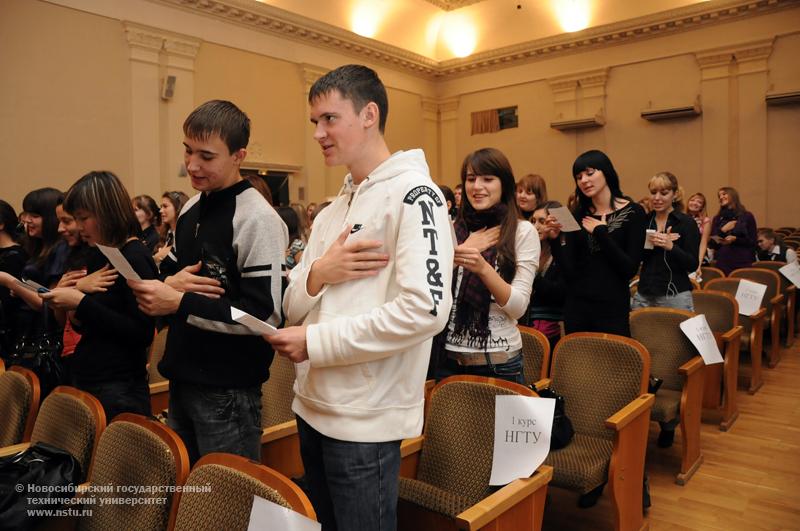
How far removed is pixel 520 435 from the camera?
68.6 inches

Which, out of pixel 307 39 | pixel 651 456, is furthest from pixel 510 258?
pixel 307 39

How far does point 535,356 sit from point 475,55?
39.3 ft

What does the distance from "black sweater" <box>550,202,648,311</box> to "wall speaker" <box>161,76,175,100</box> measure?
827cm

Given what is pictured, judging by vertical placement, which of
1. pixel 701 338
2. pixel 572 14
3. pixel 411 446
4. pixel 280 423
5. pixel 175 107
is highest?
pixel 572 14

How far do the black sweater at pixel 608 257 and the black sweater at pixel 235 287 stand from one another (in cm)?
173

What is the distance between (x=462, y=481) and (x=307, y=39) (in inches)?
429

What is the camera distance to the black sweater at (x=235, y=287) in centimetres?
165

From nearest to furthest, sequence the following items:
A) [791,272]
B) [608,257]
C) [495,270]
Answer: [495,270]
[608,257]
[791,272]

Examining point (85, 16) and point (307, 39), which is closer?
point (85, 16)

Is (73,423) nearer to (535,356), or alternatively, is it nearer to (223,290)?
(223,290)

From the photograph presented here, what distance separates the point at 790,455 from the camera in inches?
136

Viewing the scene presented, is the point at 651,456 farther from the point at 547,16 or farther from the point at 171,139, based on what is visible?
the point at 547,16

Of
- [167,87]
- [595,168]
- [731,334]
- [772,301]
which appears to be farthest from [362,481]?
[167,87]

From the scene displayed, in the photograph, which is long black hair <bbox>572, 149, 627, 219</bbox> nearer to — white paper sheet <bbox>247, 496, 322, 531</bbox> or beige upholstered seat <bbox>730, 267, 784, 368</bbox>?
white paper sheet <bbox>247, 496, 322, 531</bbox>
